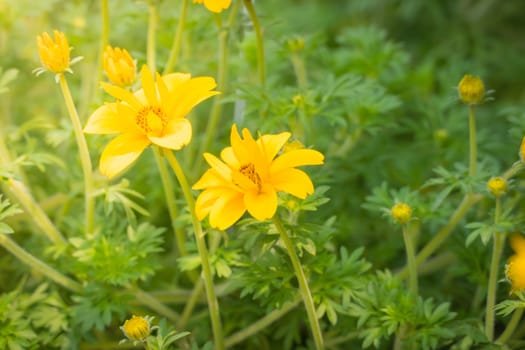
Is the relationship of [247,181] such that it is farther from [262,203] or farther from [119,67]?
[119,67]

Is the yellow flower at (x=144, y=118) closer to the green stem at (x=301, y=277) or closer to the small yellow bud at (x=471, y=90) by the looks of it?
the green stem at (x=301, y=277)

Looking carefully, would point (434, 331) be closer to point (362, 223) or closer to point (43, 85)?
point (362, 223)

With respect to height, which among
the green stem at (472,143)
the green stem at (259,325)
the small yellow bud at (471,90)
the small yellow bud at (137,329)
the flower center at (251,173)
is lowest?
the green stem at (259,325)

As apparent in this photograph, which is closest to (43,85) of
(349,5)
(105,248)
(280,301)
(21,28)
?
(21,28)

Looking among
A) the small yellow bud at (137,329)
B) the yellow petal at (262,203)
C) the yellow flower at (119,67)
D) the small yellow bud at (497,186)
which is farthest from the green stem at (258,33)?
the small yellow bud at (137,329)

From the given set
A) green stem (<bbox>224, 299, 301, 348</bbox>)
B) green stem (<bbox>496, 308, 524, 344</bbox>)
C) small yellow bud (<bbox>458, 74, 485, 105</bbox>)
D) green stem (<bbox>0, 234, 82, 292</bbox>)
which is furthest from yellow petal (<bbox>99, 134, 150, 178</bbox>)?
green stem (<bbox>496, 308, 524, 344</bbox>)

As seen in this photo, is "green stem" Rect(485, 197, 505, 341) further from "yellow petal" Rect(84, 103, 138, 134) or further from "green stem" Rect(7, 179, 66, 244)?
"green stem" Rect(7, 179, 66, 244)
